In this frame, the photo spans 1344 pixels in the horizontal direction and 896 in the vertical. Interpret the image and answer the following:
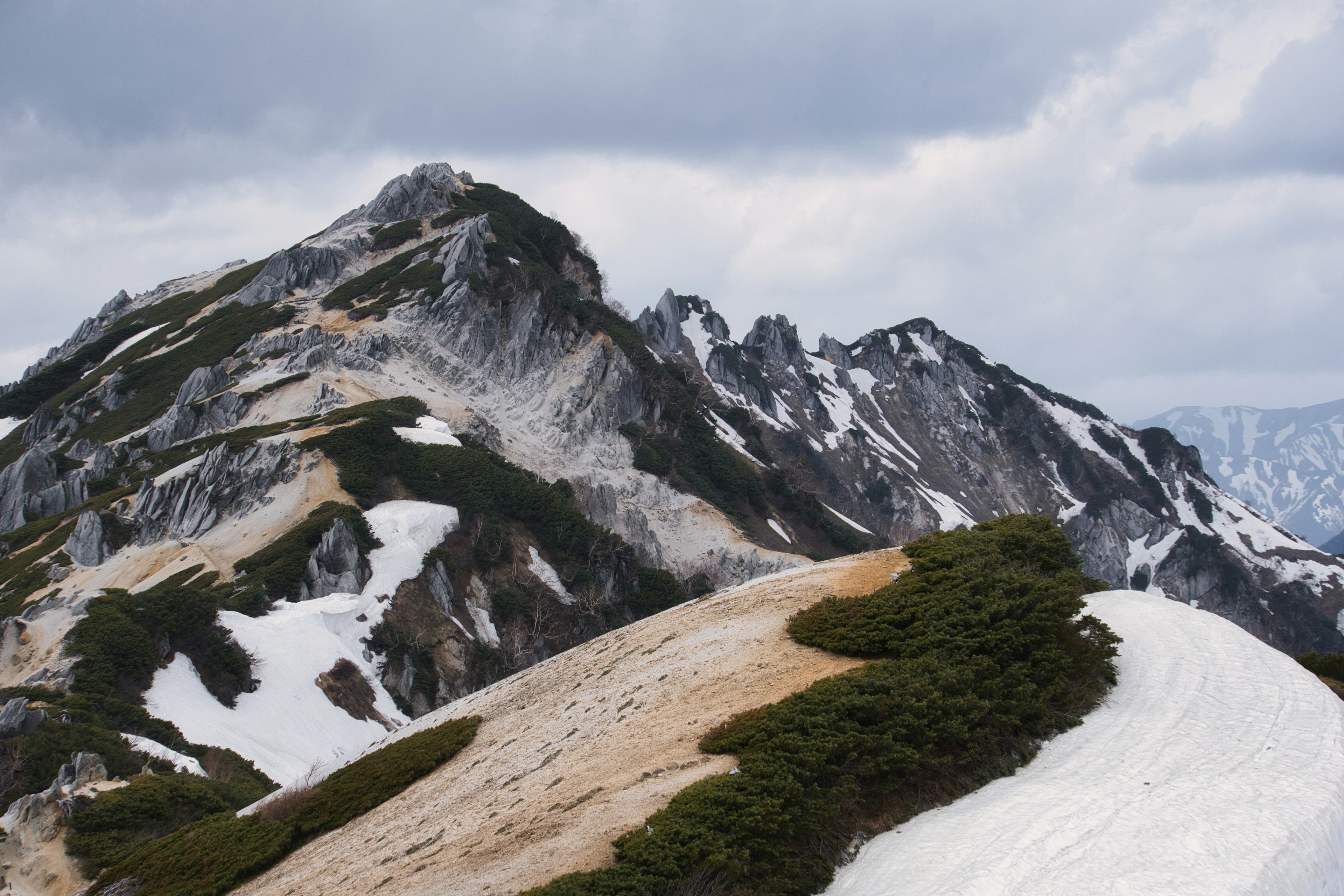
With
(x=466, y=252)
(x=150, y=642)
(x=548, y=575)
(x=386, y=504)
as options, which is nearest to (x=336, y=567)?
(x=386, y=504)

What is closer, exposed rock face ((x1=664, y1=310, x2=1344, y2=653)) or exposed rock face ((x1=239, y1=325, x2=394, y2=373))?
exposed rock face ((x1=239, y1=325, x2=394, y2=373))

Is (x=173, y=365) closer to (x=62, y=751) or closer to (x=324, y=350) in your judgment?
(x=324, y=350)

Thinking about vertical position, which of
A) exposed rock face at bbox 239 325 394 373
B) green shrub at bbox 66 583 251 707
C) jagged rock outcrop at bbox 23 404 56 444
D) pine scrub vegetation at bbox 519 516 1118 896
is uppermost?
jagged rock outcrop at bbox 23 404 56 444

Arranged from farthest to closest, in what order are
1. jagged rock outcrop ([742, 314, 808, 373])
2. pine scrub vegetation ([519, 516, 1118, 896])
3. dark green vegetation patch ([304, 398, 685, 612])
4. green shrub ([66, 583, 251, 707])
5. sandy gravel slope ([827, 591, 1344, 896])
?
jagged rock outcrop ([742, 314, 808, 373]), dark green vegetation patch ([304, 398, 685, 612]), green shrub ([66, 583, 251, 707]), sandy gravel slope ([827, 591, 1344, 896]), pine scrub vegetation ([519, 516, 1118, 896])

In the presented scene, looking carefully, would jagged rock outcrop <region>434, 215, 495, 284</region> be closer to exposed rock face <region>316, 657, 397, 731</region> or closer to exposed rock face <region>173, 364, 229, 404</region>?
exposed rock face <region>173, 364, 229, 404</region>

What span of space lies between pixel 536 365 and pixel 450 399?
919 cm

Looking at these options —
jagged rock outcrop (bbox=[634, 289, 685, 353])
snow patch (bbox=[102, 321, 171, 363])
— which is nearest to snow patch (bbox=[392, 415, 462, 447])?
snow patch (bbox=[102, 321, 171, 363])

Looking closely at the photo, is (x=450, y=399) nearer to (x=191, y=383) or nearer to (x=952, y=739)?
(x=191, y=383)

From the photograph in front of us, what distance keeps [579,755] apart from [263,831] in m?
6.31

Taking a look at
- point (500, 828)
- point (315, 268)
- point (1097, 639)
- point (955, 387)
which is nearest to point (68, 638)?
point (500, 828)

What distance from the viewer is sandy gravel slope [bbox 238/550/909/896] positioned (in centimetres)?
1172

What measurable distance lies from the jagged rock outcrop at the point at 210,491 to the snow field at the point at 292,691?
960 centimetres

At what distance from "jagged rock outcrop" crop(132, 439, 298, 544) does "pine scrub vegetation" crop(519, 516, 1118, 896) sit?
40236 millimetres

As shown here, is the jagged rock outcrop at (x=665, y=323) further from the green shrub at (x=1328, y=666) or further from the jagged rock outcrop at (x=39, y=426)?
the green shrub at (x=1328, y=666)
